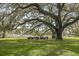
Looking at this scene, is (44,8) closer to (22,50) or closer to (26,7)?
(26,7)

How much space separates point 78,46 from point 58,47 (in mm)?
207

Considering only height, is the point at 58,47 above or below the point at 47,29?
below

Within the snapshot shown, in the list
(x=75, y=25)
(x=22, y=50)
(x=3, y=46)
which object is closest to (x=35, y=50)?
(x=22, y=50)

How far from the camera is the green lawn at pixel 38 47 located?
252 cm

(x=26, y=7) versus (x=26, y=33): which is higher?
(x=26, y=7)

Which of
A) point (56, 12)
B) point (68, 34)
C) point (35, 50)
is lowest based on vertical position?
point (35, 50)

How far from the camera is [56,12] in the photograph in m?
2.60

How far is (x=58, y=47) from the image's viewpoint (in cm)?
256

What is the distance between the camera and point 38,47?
255 centimetres

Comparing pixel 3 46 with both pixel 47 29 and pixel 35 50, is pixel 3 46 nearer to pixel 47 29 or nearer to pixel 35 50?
pixel 35 50

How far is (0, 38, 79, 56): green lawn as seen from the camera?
8.27 ft

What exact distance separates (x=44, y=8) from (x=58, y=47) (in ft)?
1.44

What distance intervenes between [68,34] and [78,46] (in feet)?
0.53

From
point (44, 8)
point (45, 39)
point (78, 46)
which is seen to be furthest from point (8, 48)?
point (78, 46)
